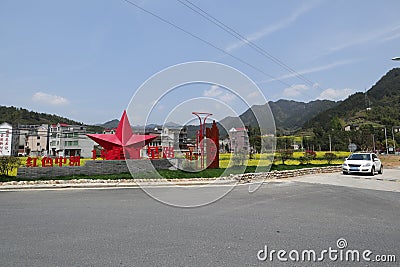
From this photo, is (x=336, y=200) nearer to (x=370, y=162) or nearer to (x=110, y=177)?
(x=110, y=177)

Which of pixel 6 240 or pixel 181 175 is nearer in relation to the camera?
pixel 6 240

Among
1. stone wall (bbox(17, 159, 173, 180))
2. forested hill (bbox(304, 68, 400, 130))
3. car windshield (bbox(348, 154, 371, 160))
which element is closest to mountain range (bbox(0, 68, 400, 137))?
forested hill (bbox(304, 68, 400, 130))

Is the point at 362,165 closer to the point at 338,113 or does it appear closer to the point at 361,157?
the point at 361,157

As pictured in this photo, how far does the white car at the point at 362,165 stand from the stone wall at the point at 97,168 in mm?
11892

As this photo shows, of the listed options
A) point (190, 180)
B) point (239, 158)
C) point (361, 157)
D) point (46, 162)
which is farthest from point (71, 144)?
point (361, 157)

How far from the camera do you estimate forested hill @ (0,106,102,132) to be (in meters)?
91.4

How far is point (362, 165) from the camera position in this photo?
20.8m

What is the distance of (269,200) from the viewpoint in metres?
9.95

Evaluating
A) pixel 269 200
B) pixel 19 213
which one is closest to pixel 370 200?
pixel 269 200

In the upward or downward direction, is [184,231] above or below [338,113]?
below

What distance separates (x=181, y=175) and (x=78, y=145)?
172ft

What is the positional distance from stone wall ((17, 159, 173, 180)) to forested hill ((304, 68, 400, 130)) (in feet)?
234

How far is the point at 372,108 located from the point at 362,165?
94.6 meters

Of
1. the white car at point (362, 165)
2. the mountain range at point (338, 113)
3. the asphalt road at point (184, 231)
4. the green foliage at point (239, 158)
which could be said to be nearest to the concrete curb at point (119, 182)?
the green foliage at point (239, 158)
